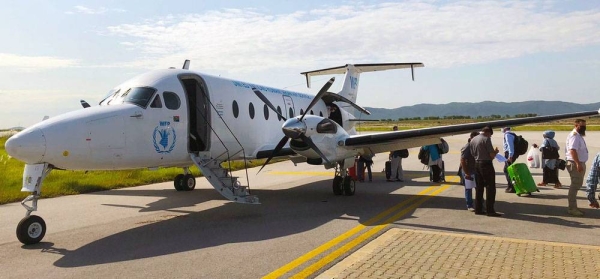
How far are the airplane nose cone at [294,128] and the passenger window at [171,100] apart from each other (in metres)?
2.62

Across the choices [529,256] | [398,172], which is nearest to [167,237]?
[529,256]

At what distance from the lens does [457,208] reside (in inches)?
417

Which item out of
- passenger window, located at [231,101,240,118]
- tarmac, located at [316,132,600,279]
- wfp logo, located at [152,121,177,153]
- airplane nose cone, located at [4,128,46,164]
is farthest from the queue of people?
airplane nose cone, located at [4,128,46,164]

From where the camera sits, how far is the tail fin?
2022cm

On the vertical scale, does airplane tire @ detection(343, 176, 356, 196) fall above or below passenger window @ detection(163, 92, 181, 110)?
below

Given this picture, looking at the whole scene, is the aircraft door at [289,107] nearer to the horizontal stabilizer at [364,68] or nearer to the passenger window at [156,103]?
the horizontal stabilizer at [364,68]

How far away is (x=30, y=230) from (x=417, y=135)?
884 cm

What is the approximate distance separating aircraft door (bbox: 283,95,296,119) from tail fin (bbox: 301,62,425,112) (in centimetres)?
479

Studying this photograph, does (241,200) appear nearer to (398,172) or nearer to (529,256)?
(529,256)

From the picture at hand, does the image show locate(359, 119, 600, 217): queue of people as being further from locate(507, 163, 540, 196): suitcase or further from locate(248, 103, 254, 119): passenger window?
locate(248, 103, 254, 119): passenger window

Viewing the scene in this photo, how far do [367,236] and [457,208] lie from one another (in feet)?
12.7

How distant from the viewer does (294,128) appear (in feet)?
36.8

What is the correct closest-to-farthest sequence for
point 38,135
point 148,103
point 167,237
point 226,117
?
point 38,135
point 167,237
point 148,103
point 226,117

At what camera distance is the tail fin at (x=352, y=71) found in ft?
66.3
